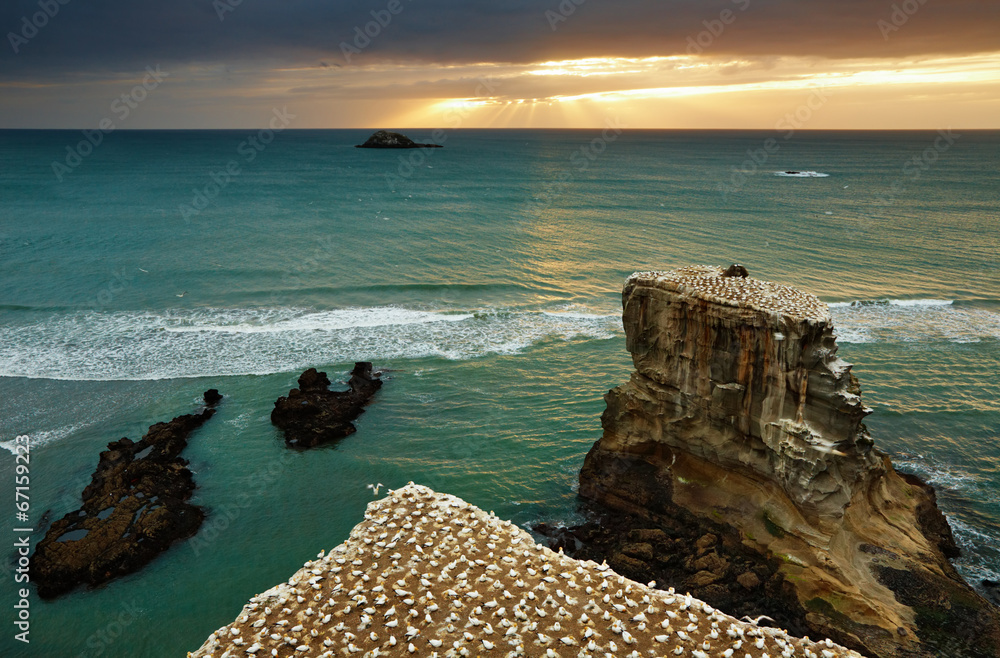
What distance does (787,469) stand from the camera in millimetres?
16969

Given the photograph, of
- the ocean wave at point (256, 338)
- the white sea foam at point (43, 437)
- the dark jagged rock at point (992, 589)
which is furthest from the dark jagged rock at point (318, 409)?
the dark jagged rock at point (992, 589)

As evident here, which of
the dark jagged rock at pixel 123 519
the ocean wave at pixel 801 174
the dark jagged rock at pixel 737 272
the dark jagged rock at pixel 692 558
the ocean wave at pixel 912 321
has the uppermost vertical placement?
the ocean wave at pixel 801 174

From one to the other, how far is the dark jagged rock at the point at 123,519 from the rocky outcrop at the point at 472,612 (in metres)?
10.3

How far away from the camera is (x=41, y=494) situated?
22.8 meters

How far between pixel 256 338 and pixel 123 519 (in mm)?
17454

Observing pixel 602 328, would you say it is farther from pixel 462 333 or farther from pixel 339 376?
pixel 339 376

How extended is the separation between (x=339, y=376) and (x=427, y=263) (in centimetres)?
2236

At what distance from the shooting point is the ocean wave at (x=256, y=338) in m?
33.3

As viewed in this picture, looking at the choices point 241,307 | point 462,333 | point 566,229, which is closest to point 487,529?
point 462,333

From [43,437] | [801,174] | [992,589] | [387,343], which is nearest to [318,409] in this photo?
[387,343]

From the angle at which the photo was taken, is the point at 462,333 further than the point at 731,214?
No

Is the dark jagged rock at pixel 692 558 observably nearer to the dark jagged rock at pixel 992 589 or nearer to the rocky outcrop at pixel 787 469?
the rocky outcrop at pixel 787 469

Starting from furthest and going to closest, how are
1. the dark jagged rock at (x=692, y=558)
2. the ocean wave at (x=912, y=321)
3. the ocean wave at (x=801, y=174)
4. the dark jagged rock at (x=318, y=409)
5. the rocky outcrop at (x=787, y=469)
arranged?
the ocean wave at (x=801, y=174)
the ocean wave at (x=912, y=321)
the dark jagged rock at (x=318, y=409)
the dark jagged rock at (x=692, y=558)
the rocky outcrop at (x=787, y=469)

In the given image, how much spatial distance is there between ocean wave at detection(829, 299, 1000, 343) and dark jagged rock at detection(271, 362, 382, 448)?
27327 mm
